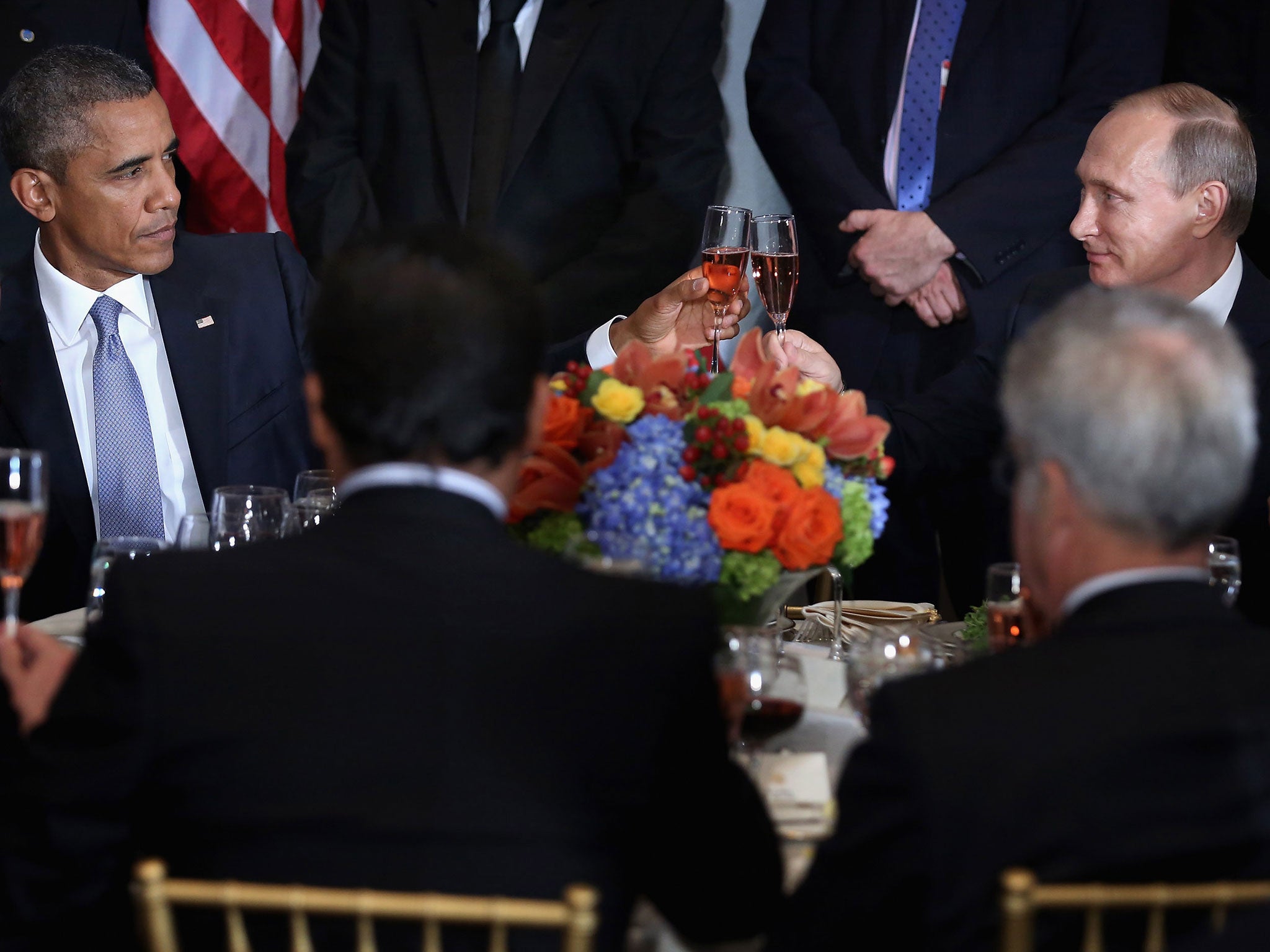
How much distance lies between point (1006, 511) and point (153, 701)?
2.88m

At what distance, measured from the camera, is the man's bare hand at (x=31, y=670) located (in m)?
1.43

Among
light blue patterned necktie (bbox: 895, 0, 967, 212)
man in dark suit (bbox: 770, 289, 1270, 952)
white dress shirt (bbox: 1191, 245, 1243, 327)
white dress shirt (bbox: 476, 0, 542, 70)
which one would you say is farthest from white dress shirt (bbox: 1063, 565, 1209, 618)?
white dress shirt (bbox: 476, 0, 542, 70)

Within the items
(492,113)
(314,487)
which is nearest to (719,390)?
(314,487)

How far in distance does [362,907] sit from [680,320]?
183cm

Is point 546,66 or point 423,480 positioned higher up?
point 546,66

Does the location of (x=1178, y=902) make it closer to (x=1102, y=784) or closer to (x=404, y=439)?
(x=1102, y=784)

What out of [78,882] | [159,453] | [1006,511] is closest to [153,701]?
[78,882]

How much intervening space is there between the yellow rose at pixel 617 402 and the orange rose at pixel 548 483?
78 millimetres

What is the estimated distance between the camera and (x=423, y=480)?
1.39 m

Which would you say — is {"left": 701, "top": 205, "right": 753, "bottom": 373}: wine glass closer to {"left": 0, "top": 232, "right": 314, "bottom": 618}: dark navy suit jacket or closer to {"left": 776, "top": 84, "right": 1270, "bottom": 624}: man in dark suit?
{"left": 776, "top": 84, "right": 1270, "bottom": 624}: man in dark suit

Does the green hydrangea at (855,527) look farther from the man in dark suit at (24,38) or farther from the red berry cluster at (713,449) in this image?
the man in dark suit at (24,38)

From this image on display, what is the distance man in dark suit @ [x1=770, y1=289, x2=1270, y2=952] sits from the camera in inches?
47.5

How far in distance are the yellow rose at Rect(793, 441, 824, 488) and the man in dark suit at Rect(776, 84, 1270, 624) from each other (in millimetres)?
1071

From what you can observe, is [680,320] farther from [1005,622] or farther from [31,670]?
[31,670]
